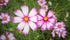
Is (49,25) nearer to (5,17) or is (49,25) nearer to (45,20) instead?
(45,20)

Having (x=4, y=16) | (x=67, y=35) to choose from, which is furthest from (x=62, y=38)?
(x=4, y=16)

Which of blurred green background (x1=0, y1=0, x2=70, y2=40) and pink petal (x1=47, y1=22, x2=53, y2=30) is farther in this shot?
blurred green background (x1=0, y1=0, x2=70, y2=40)

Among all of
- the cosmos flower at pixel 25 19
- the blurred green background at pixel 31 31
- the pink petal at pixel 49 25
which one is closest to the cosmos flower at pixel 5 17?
the blurred green background at pixel 31 31

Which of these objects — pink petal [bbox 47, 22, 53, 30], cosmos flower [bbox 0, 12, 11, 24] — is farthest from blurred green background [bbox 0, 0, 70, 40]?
pink petal [bbox 47, 22, 53, 30]

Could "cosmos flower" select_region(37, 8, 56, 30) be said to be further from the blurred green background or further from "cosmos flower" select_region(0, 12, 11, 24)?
"cosmos flower" select_region(0, 12, 11, 24)

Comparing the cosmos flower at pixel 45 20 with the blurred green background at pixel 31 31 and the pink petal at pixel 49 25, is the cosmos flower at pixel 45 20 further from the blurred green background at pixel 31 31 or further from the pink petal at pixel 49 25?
the blurred green background at pixel 31 31

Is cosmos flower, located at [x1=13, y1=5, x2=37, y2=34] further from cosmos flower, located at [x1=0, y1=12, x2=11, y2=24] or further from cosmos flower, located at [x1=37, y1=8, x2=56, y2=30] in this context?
cosmos flower, located at [x1=0, y1=12, x2=11, y2=24]

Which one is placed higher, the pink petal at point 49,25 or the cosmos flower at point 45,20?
the cosmos flower at point 45,20

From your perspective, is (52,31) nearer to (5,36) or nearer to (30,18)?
(30,18)

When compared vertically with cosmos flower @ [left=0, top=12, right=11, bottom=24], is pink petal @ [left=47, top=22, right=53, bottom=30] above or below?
below
